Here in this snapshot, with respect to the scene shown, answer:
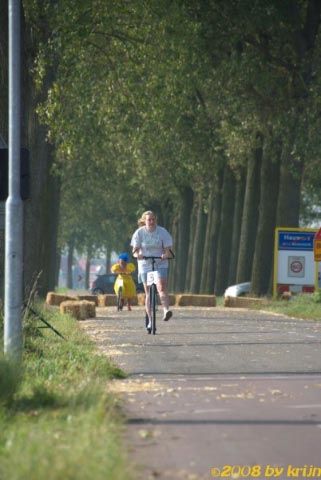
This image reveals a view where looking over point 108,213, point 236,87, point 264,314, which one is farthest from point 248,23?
point 108,213

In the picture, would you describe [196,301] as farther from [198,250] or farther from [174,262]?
[174,262]

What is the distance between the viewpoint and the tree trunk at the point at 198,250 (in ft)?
192

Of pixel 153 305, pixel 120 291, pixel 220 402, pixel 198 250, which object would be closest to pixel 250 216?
pixel 120 291

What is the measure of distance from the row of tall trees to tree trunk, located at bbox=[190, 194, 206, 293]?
0.27ft

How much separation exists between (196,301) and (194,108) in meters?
8.39

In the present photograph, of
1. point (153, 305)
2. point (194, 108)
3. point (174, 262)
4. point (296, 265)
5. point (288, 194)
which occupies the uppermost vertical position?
point (194, 108)

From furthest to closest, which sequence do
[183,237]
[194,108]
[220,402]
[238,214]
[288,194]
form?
[183,237] → [238,214] → [194,108] → [288,194] → [220,402]

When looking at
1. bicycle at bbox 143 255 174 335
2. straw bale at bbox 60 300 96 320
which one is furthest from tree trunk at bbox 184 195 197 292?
bicycle at bbox 143 255 174 335

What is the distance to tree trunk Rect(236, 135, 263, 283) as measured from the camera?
45.2 m

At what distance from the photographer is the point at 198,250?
59.6m

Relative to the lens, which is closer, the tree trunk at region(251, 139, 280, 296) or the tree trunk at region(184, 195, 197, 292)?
the tree trunk at region(251, 139, 280, 296)

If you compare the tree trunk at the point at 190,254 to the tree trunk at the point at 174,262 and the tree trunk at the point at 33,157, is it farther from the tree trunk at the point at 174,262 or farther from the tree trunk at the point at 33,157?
the tree trunk at the point at 33,157

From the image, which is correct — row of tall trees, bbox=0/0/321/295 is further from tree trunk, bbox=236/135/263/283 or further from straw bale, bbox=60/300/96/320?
straw bale, bbox=60/300/96/320

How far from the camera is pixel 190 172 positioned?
5262 centimetres
